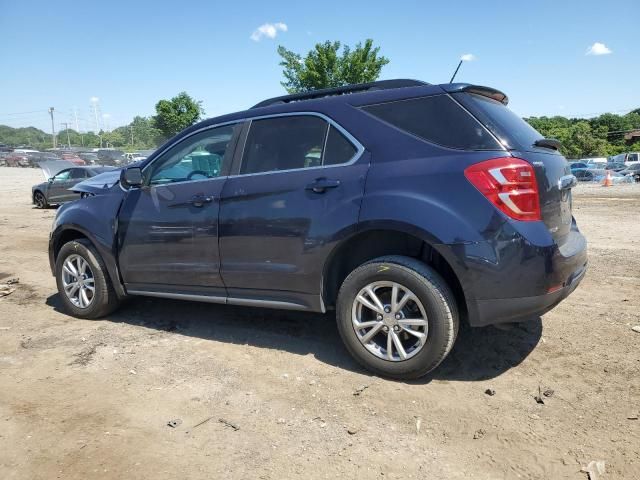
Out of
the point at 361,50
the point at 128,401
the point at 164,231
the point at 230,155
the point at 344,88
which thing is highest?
the point at 361,50

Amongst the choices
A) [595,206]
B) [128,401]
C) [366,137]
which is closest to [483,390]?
[366,137]

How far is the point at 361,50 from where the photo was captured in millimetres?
34406

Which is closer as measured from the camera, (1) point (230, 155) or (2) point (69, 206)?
(1) point (230, 155)

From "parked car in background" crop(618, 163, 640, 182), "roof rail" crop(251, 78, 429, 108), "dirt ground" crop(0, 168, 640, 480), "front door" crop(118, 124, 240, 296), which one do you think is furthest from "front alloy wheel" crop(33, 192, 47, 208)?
"parked car in background" crop(618, 163, 640, 182)

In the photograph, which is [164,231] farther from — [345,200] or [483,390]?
[483,390]

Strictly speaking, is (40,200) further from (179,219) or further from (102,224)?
(179,219)

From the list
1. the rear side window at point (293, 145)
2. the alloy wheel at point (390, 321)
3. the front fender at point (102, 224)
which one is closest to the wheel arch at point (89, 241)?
the front fender at point (102, 224)

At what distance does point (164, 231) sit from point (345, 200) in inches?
67.7

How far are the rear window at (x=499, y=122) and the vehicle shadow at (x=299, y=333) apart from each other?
154 centimetres

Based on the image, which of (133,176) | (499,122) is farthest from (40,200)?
(499,122)

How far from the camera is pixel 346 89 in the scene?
146 inches

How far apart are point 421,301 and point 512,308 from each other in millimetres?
534

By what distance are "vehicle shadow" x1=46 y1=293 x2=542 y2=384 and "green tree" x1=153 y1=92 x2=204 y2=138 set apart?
1976 inches

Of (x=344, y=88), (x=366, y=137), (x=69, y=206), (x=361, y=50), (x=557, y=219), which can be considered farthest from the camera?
(x=361, y=50)
